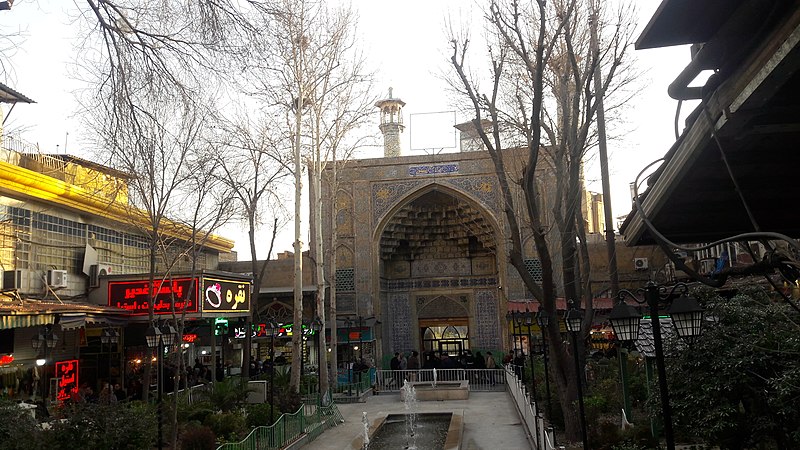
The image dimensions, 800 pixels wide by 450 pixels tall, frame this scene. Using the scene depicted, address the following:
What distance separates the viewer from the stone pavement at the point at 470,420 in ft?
42.4

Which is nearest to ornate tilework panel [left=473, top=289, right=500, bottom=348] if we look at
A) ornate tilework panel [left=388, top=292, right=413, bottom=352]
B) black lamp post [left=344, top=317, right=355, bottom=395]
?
ornate tilework panel [left=388, top=292, right=413, bottom=352]

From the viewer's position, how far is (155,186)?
14.7m

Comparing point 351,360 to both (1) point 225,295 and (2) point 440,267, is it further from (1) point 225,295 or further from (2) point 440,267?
(1) point 225,295

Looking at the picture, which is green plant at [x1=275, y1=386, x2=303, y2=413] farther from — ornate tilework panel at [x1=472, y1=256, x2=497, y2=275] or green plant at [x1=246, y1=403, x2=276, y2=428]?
ornate tilework panel at [x1=472, y1=256, x2=497, y2=275]

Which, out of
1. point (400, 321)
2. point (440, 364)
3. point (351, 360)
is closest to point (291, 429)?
point (440, 364)

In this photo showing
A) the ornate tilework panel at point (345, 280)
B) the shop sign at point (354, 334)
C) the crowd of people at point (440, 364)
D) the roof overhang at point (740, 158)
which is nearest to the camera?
the roof overhang at point (740, 158)

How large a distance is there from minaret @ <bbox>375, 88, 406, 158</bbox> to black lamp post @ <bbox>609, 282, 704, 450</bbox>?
2340 cm

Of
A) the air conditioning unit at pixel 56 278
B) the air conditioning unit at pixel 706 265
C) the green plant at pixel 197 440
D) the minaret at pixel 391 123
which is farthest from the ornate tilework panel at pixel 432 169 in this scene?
the green plant at pixel 197 440

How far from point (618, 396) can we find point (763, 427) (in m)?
6.50

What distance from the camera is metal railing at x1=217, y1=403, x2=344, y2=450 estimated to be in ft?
34.5

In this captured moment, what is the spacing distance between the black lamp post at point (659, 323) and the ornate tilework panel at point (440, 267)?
22520mm

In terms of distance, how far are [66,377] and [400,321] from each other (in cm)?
1499

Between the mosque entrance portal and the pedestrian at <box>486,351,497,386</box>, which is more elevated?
the mosque entrance portal

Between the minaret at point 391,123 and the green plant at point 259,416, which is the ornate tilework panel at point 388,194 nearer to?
the minaret at point 391,123
